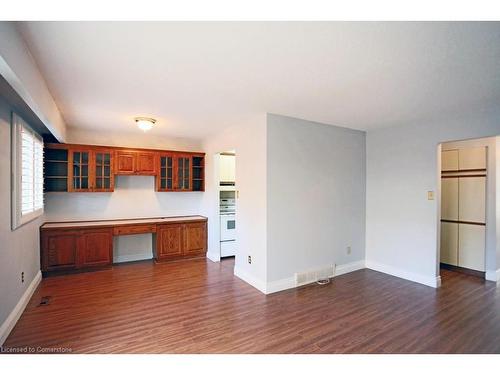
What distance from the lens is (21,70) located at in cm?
175

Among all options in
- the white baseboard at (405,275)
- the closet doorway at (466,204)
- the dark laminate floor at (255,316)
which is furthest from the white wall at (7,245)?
the closet doorway at (466,204)

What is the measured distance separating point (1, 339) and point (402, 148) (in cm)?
540

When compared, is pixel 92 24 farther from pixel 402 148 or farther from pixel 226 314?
pixel 402 148

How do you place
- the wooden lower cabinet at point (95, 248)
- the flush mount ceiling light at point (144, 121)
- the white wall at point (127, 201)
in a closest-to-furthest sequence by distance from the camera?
1. the flush mount ceiling light at point (144, 121)
2. the wooden lower cabinet at point (95, 248)
3. the white wall at point (127, 201)

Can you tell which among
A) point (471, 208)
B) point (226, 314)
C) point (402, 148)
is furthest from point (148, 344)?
point (471, 208)

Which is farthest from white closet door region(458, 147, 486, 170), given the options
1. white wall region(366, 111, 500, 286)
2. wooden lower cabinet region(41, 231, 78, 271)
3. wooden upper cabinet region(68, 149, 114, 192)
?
wooden lower cabinet region(41, 231, 78, 271)

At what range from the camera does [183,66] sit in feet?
7.11

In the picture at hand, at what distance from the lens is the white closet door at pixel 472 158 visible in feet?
13.8

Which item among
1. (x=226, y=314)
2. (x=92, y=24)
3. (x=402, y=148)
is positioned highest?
(x=92, y=24)

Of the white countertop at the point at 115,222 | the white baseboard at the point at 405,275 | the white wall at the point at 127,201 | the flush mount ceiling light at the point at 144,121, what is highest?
the flush mount ceiling light at the point at 144,121

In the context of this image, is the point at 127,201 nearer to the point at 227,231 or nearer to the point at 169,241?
the point at 169,241

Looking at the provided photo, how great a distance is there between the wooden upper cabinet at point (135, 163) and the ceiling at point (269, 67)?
1386 millimetres

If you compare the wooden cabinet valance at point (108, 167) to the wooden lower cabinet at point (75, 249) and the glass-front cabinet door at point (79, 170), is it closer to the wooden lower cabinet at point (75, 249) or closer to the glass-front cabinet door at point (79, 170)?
the glass-front cabinet door at point (79, 170)

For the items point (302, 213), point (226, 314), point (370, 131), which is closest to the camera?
point (226, 314)
